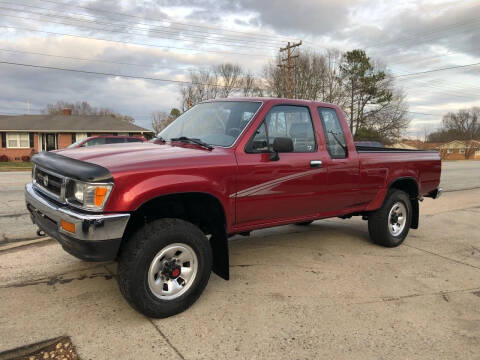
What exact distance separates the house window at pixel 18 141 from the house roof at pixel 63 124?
0.57m

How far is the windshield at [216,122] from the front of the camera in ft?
12.9

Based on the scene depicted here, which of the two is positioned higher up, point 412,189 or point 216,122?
point 216,122

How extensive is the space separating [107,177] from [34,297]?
1.64 m

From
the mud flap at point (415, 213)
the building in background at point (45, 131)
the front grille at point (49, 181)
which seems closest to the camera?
the front grille at point (49, 181)

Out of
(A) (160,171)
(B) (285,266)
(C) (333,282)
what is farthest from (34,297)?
(C) (333,282)

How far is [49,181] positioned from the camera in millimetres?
3404

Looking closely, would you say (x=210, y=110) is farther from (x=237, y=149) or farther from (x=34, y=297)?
(x=34, y=297)

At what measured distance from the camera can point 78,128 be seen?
106 ft

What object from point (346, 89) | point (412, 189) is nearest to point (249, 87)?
point (346, 89)

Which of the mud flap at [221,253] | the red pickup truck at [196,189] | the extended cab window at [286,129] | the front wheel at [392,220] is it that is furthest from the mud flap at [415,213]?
the mud flap at [221,253]

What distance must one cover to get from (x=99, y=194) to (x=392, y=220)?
4.33m

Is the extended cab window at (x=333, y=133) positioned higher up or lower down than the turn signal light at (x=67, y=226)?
higher up

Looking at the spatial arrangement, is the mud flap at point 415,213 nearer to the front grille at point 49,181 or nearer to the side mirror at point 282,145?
the side mirror at point 282,145

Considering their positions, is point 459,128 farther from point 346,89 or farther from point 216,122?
point 216,122
